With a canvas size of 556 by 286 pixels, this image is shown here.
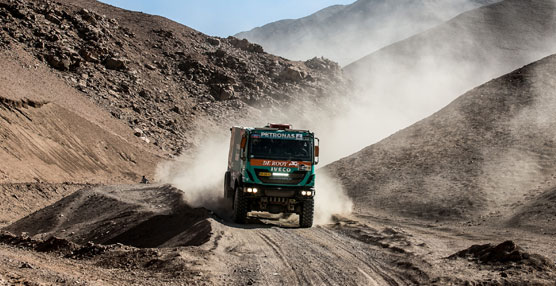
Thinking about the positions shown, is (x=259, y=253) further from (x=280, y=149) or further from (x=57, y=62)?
(x=57, y=62)

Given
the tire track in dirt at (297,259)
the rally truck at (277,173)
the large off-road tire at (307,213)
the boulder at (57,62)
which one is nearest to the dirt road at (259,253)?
the tire track in dirt at (297,259)

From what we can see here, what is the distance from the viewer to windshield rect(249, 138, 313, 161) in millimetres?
20422

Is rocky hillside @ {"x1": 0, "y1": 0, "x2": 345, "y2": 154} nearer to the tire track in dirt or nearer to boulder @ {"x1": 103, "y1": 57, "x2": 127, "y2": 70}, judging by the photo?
boulder @ {"x1": 103, "y1": 57, "x2": 127, "y2": 70}

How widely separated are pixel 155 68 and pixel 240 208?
6295cm

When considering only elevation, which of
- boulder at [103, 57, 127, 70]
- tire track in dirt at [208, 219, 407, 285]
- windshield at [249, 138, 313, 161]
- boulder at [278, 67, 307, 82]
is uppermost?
boulder at [278, 67, 307, 82]

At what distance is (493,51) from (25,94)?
10229cm

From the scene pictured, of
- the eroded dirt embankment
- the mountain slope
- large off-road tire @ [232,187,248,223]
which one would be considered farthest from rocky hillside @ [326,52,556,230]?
the mountain slope

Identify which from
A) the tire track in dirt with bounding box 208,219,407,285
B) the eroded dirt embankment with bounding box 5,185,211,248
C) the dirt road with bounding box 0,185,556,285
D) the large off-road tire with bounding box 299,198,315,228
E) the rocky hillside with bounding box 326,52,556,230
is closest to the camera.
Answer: the dirt road with bounding box 0,185,556,285

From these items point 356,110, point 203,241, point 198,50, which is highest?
point 198,50

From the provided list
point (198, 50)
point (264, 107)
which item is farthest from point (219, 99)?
point (198, 50)

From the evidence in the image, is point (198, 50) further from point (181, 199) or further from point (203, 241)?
point (203, 241)

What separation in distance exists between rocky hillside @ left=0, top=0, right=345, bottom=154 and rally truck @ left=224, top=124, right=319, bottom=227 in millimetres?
43586

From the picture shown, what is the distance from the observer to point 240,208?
20734 mm

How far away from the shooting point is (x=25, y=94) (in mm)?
48094
